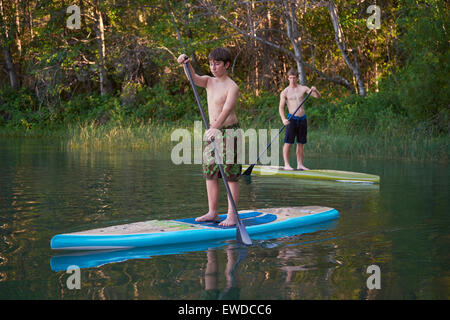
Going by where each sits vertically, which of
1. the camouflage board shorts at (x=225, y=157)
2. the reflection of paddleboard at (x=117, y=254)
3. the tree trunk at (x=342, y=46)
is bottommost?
the reflection of paddleboard at (x=117, y=254)

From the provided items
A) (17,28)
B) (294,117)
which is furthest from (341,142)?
(17,28)

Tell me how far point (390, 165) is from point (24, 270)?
9430 millimetres

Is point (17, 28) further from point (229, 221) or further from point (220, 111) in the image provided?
point (229, 221)

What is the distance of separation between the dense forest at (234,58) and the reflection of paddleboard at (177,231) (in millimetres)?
9375

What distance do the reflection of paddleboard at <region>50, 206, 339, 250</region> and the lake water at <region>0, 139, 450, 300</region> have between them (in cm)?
15

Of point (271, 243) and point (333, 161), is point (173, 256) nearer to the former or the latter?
point (271, 243)

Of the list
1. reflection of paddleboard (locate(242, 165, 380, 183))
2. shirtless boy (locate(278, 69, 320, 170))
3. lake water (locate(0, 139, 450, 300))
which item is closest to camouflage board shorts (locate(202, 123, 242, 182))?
lake water (locate(0, 139, 450, 300))

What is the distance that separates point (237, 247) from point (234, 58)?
65.2 feet

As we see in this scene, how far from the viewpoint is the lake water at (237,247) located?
13.2ft

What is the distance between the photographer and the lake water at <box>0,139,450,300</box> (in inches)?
158

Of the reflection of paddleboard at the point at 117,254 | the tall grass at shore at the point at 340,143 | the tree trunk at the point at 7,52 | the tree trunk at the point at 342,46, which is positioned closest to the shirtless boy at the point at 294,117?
the tall grass at shore at the point at 340,143

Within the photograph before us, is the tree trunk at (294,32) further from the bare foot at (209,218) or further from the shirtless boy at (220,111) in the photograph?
the bare foot at (209,218)

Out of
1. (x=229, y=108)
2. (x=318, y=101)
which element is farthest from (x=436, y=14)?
(x=229, y=108)

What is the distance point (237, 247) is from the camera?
5285 mm
